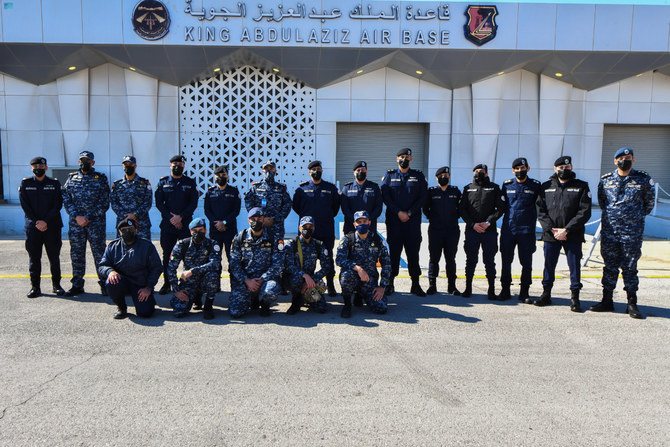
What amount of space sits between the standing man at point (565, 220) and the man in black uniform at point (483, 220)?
1.97ft

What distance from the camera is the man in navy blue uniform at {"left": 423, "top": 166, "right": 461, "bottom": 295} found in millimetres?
6352

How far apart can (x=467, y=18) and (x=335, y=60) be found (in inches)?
150

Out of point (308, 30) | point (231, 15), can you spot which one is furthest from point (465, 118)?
point (231, 15)

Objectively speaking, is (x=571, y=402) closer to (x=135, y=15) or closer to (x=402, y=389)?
(x=402, y=389)

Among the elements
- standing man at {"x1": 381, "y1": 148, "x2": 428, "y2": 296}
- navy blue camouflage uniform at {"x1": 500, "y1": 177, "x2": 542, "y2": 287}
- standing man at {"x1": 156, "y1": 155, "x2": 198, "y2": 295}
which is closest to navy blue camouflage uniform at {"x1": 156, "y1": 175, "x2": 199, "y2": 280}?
standing man at {"x1": 156, "y1": 155, "x2": 198, "y2": 295}

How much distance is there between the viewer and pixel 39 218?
20.2ft

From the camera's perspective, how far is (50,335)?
4.52m

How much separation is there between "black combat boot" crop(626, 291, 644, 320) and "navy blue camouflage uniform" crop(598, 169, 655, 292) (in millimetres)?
80

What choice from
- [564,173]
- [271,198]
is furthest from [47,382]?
[564,173]

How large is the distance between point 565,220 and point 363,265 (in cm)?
270

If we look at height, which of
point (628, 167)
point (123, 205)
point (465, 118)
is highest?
point (465, 118)

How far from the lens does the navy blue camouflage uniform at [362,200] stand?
6.48 metres

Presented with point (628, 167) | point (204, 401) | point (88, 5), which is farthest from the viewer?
point (88, 5)

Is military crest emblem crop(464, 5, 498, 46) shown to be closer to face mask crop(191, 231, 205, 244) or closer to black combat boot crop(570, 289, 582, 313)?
black combat boot crop(570, 289, 582, 313)
